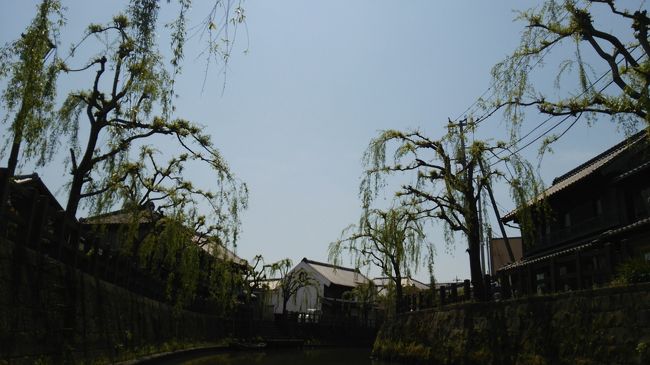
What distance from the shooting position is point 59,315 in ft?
29.2

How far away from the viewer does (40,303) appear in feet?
26.9

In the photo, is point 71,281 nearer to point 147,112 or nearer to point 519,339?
point 147,112

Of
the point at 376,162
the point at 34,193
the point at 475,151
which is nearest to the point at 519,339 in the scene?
the point at 475,151

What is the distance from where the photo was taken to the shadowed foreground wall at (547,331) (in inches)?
335

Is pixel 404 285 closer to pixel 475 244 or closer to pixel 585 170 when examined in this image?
pixel 585 170

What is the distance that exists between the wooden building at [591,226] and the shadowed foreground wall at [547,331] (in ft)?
2.25

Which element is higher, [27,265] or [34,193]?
[34,193]

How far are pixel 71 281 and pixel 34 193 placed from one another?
2.31 meters

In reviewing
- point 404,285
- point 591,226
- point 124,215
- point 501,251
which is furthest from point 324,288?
point 124,215

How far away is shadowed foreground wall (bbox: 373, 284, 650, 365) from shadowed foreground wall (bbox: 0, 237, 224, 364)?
9065mm

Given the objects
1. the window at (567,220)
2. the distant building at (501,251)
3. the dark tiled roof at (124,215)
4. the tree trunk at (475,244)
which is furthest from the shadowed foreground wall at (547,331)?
the distant building at (501,251)

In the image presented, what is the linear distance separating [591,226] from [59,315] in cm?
1867

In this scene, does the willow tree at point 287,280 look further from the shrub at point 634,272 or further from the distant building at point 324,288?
the shrub at point 634,272

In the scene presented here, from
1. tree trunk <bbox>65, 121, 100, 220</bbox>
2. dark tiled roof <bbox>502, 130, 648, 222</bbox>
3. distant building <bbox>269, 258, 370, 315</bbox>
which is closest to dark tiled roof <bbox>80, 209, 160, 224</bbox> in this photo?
tree trunk <bbox>65, 121, 100, 220</bbox>
